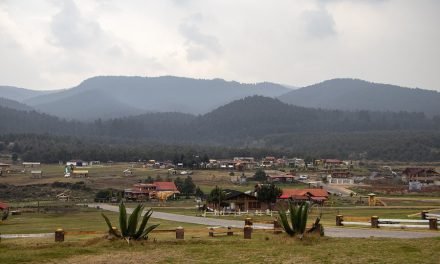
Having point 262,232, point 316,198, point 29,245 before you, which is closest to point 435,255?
point 262,232

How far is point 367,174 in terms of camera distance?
147m

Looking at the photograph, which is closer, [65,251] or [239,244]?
[65,251]

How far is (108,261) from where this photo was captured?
18016 mm

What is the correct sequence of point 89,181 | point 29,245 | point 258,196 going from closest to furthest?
point 29,245, point 258,196, point 89,181

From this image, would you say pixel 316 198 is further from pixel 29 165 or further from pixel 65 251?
pixel 29 165

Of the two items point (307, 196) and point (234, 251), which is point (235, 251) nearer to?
point (234, 251)

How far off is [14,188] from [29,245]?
89866 mm

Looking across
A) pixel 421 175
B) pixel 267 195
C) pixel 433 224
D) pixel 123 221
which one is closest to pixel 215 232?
pixel 123 221

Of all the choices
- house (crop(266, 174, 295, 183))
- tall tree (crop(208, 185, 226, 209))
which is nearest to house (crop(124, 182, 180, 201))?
tall tree (crop(208, 185, 226, 209))

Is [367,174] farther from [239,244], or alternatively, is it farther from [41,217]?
→ [239,244]

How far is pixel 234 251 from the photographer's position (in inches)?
788

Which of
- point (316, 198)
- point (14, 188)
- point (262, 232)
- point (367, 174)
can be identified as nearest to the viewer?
point (262, 232)

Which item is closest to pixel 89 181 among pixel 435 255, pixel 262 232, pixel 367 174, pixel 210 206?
pixel 210 206

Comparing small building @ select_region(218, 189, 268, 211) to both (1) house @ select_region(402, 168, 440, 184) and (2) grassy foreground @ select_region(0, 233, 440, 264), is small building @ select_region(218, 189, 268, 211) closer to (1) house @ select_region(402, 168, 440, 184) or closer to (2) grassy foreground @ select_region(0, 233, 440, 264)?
(2) grassy foreground @ select_region(0, 233, 440, 264)
